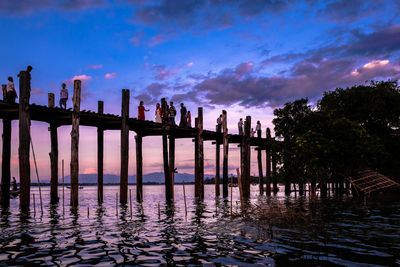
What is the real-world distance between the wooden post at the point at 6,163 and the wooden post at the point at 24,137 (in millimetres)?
3346

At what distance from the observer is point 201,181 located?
3008 cm

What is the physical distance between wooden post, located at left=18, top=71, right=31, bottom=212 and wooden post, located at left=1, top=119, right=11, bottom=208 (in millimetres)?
3346

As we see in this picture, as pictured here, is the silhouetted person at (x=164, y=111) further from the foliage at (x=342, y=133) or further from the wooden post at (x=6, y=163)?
the foliage at (x=342, y=133)

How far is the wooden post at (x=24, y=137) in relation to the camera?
59.1ft

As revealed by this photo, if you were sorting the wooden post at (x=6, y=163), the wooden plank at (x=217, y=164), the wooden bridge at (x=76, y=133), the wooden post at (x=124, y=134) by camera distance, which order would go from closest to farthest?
the wooden bridge at (x=76, y=133) → the wooden post at (x=6, y=163) → the wooden post at (x=124, y=134) → the wooden plank at (x=217, y=164)

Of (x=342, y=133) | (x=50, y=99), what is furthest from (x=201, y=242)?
(x=342, y=133)

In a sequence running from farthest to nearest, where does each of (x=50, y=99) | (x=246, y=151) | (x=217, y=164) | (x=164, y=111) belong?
(x=246, y=151)
(x=217, y=164)
(x=164, y=111)
(x=50, y=99)

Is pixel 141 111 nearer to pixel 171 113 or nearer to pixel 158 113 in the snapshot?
pixel 158 113

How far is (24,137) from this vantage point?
18.2 meters

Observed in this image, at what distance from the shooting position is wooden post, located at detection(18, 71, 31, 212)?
18.0 m

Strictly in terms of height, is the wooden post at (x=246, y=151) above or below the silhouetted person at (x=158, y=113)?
below

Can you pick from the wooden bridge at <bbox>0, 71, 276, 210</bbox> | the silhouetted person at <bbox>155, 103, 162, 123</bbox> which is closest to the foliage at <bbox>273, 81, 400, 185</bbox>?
the wooden bridge at <bbox>0, 71, 276, 210</bbox>

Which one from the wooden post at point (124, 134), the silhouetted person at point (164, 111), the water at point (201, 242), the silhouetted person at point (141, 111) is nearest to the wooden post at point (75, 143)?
the wooden post at point (124, 134)

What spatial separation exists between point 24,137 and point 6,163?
12.7 ft
